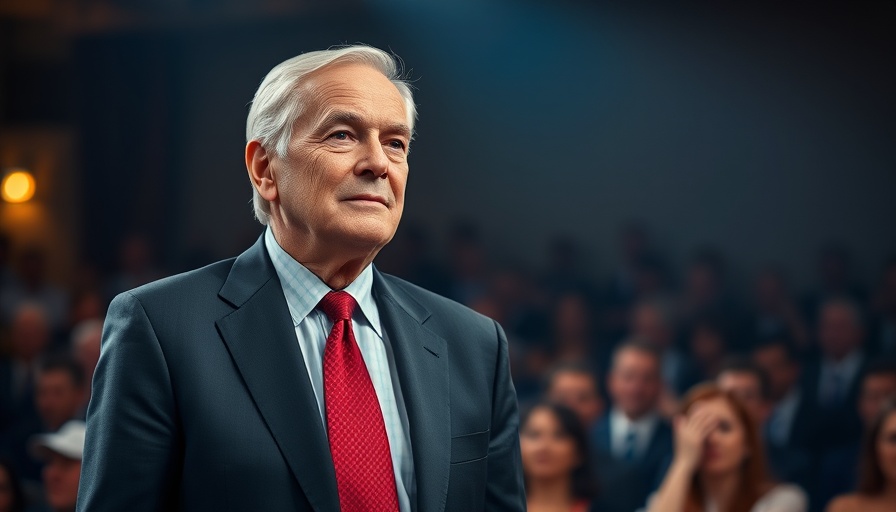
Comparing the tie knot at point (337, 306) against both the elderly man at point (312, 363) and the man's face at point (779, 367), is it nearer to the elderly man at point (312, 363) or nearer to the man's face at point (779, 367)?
the elderly man at point (312, 363)

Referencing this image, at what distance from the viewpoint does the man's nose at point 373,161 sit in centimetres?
142

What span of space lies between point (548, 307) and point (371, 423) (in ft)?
18.8

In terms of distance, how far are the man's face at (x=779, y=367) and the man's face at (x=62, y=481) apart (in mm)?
3454

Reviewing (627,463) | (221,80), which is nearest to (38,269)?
(221,80)

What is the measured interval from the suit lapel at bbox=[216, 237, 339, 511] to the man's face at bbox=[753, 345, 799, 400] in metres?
4.49

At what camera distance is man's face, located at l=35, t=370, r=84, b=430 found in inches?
182

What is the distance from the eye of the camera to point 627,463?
420cm

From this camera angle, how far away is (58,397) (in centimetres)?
464

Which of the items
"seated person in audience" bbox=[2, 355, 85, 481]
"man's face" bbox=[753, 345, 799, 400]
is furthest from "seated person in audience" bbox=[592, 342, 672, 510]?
"seated person in audience" bbox=[2, 355, 85, 481]

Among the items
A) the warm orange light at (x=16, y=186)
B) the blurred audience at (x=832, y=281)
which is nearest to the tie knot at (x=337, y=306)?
the blurred audience at (x=832, y=281)

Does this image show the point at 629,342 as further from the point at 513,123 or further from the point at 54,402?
the point at 513,123

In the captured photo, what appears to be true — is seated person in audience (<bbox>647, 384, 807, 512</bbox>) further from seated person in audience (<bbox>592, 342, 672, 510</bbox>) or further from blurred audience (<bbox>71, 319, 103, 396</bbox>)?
blurred audience (<bbox>71, 319, 103, 396</bbox>)

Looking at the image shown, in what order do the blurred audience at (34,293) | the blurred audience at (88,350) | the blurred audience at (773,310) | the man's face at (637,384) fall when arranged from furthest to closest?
the blurred audience at (34,293) → the blurred audience at (773,310) → the blurred audience at (88,350) → the man's face at (637,384)

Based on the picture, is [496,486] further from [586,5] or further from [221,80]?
[221,80]
